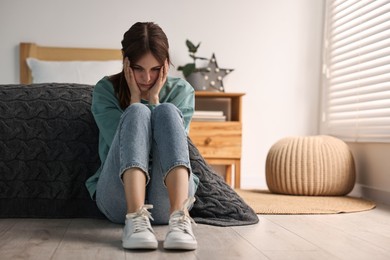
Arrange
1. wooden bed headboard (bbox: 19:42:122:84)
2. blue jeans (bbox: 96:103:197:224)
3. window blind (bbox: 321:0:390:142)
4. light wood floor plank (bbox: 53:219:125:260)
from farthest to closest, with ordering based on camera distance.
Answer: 1. wooden bed headboard (bbox: 19:42:122:84)
2. window blind (bbox: 321:0:390:142)
3. blue jeans (bbox: 96:103:197:224)
4. light wood floor plank (bbox: 53:219:125:260)

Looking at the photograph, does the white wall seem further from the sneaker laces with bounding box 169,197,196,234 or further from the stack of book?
the sneaker laces with bounding box 169,197,196,234

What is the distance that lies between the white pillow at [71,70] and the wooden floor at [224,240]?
6.01ft

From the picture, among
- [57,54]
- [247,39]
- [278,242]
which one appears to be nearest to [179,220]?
[278,242]

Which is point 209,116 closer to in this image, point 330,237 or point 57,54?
point 57,54

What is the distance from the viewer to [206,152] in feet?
13.9

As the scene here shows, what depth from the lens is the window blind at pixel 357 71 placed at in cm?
369

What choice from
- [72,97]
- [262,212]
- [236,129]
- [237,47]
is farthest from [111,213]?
[237,47]

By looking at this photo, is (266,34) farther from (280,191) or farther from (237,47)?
(280,191)

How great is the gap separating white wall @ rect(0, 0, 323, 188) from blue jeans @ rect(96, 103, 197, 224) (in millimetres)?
2633

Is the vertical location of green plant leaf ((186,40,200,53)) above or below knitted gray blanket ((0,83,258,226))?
above

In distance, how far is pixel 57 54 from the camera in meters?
4.43

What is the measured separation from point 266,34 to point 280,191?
1.40 meters

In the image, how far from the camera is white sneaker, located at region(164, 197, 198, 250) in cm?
174

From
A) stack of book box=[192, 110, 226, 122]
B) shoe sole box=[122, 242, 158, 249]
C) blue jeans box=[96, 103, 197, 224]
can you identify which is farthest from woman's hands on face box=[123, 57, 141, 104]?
stack of book box=[192, 110, 226, 122]
